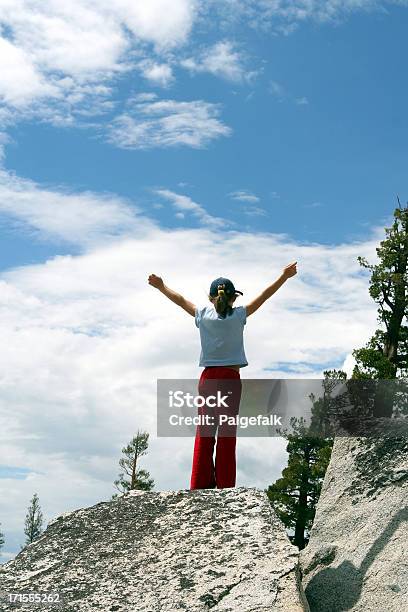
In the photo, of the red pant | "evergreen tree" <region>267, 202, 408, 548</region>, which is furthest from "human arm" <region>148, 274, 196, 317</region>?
"evergreen tree" <region>267, 202, 408, 548</region>

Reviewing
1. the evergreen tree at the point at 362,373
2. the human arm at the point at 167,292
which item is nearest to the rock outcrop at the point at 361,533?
the human arm at the point at 167,292

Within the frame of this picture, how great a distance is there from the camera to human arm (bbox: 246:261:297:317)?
6.20m

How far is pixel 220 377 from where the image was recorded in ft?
19.6

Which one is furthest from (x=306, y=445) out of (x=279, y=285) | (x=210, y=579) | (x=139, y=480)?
(x=210, y=579)

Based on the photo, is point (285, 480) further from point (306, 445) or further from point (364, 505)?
point (364, 505)

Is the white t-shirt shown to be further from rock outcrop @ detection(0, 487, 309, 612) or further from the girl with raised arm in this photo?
rock outcrop @ detection(0, 487, 309, 612)

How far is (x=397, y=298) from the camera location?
2242cm

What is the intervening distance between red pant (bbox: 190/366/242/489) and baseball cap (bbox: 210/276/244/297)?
0.71 m

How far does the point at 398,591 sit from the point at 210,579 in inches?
48.1

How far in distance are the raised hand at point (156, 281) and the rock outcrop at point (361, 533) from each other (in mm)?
2130

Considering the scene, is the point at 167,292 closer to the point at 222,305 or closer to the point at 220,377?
the point at 222,305

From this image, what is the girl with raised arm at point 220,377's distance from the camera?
19.4 ft

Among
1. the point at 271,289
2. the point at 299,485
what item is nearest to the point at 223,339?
the point at 271,289

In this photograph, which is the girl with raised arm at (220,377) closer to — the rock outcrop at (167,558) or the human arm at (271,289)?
the human arm at (271,289)
